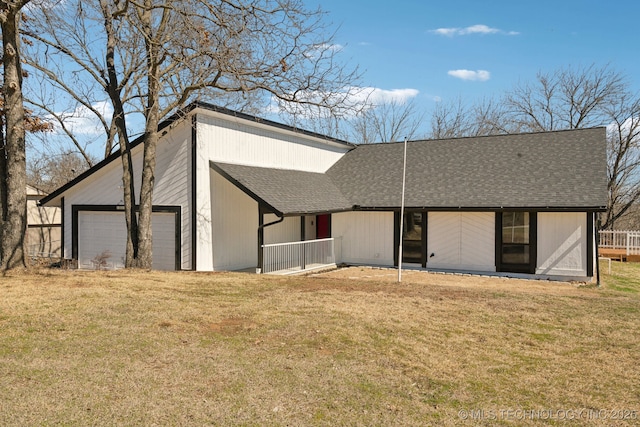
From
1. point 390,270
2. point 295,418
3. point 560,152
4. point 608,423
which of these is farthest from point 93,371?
point 560,152

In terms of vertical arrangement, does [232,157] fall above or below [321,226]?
above

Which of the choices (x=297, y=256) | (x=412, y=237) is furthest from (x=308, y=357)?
(x=412, y=237)

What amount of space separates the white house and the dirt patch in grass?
5.72 meters

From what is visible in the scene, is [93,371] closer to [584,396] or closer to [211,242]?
[584,396]

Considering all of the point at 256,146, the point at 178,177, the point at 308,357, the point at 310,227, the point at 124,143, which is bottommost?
the point at 308,357

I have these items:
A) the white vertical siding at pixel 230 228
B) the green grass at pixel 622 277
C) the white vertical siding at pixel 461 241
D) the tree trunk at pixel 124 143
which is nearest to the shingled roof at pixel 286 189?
the white vertical siding at pixel 230 228

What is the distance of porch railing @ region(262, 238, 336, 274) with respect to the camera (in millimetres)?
15441

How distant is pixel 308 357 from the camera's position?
6.21m

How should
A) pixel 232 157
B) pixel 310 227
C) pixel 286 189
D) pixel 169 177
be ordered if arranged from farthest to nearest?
pixel 310 227 < pixel 286 189 < pixel 232 157 < pixel 169 177

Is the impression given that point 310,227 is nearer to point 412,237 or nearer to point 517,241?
point 412,237

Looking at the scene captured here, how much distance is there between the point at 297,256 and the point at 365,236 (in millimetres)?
3974

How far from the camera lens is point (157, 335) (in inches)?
274

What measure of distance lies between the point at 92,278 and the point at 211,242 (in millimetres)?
4614

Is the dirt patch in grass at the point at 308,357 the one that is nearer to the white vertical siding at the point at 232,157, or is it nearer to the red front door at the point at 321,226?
the white vertical siding at the point at 232,157
